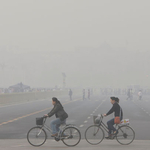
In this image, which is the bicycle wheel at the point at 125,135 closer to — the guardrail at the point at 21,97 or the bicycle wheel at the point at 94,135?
the bicycle wheel at the point at 94,135

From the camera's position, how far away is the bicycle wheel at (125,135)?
1221cm

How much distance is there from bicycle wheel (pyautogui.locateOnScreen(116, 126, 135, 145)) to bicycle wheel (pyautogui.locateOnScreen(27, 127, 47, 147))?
2181mm

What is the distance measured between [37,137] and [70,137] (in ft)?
3.10

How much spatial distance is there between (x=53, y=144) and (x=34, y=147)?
0.94 meters

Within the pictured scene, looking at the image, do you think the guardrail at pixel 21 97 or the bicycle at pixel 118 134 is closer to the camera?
the bicycle at pixel 118 134

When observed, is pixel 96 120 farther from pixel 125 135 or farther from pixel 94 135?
pixel 125 135

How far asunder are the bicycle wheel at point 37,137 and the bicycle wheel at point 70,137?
1.78ft

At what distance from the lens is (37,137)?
12.0m

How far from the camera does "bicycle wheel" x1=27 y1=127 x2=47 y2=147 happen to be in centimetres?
1188

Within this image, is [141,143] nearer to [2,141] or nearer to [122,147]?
[122,147]

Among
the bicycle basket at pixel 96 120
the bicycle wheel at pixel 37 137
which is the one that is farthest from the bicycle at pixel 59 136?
the bicycle basket at pixel 96 120

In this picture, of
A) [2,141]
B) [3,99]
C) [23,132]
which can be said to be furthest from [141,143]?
[3,99]

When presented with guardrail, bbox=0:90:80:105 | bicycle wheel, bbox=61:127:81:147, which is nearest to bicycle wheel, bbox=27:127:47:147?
bicycle wheel, bbox=61:127:81:147

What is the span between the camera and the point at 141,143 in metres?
12.8
